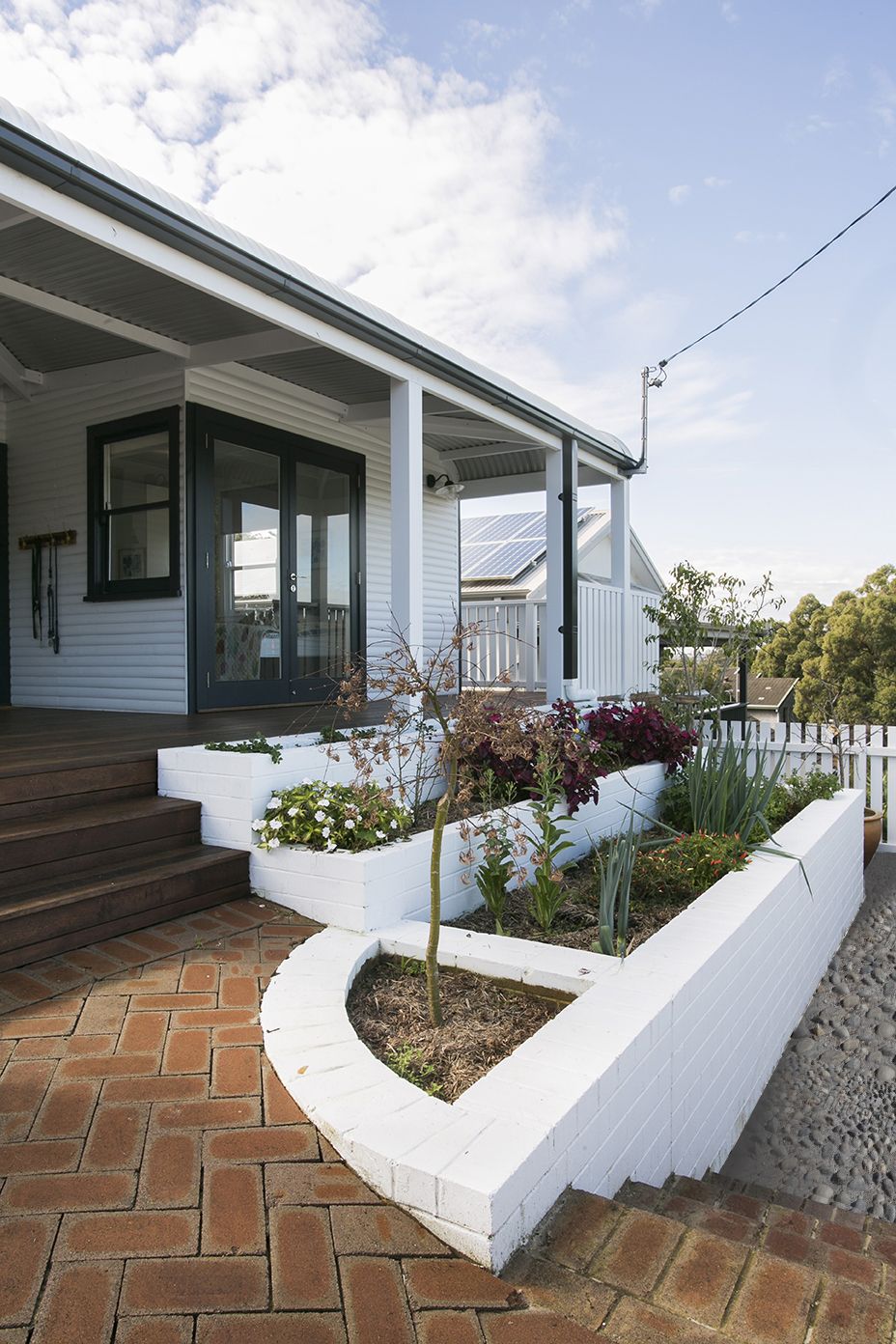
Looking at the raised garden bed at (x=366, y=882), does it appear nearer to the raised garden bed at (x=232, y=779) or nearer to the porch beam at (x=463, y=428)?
the raised garden bed at (x=232, y=779)

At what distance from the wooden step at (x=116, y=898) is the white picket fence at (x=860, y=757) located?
477 cm

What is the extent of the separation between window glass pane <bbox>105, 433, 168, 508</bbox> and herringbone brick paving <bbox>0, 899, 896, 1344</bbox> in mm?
4833

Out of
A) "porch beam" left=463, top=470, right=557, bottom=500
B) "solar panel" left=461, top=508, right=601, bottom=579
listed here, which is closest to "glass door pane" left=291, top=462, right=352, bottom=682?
"porch beam" left=463, top=470, right=557, bottom=500

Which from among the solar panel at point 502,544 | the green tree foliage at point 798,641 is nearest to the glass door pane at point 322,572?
the solar panel at point 502,544

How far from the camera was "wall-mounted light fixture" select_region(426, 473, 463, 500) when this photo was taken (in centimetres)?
926

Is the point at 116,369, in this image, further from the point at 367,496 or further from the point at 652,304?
the point at 652,304

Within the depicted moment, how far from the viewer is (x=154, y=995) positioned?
2576 millimetres

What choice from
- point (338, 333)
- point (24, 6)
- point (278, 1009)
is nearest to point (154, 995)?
point (278, 1009)

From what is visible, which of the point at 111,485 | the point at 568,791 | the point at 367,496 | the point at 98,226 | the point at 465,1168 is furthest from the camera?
the point at 367,496

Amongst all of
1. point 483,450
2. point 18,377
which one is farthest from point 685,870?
point 18,377

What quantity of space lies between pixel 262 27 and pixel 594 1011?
7.99 m

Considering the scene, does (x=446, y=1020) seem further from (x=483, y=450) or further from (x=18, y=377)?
(x=483, y=450)

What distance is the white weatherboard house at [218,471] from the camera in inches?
203

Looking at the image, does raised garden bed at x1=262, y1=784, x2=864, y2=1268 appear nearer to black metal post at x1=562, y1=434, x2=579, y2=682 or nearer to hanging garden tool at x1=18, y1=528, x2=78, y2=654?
black metal post at x1=562, y1=434, x2=579, y2=682
